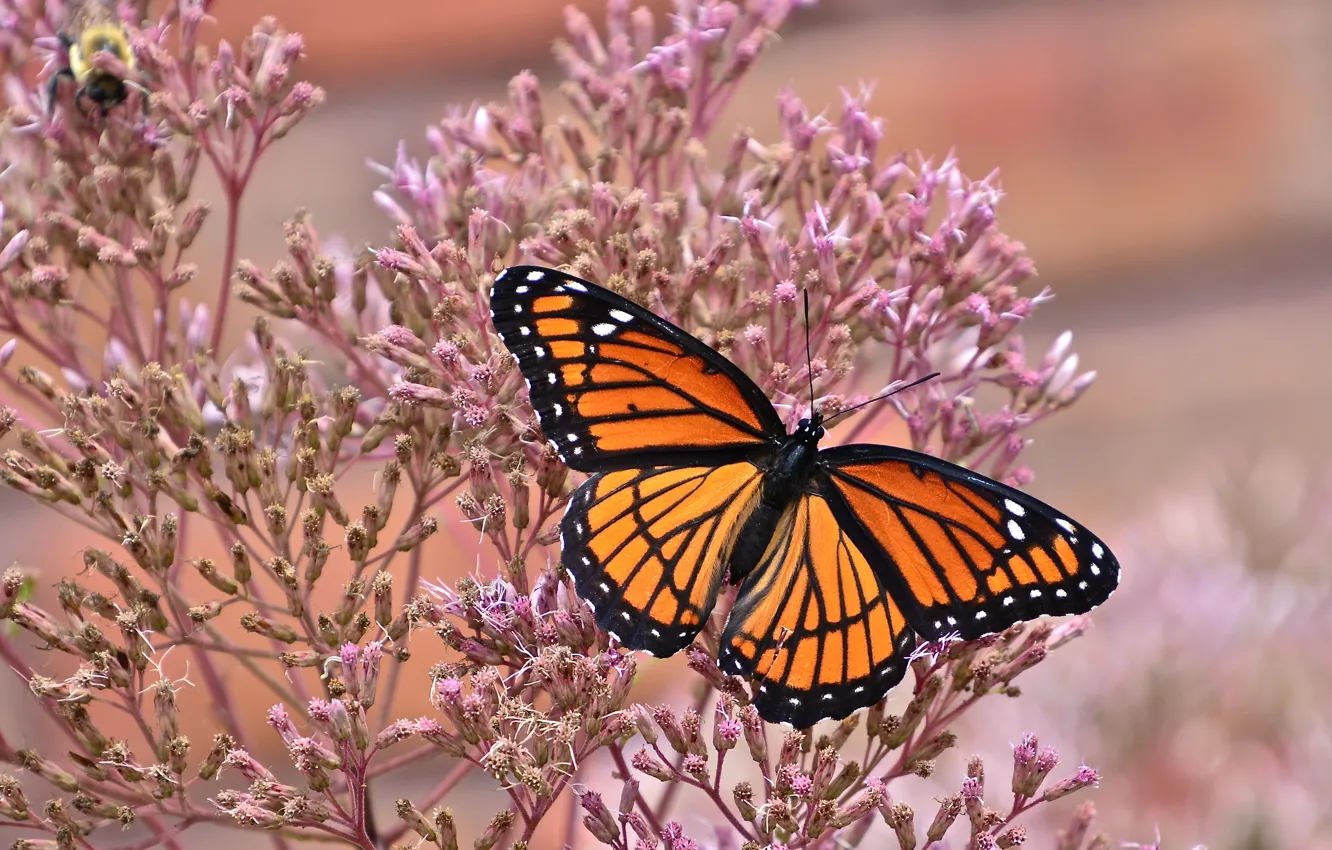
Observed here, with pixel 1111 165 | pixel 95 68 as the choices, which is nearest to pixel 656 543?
pixel 95 68

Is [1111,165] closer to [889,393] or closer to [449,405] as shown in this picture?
[889,393]

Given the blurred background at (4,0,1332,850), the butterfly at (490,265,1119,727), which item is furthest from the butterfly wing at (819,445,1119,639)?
the blurred background at (4,0,1332,850)

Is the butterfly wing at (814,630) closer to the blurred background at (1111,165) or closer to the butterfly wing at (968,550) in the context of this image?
the butterfly wing at (968,550)

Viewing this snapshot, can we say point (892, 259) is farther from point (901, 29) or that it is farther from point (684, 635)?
point (901, 29)

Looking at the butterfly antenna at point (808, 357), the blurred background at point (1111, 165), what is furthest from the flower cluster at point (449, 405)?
the blurred background at point (1111, 165)

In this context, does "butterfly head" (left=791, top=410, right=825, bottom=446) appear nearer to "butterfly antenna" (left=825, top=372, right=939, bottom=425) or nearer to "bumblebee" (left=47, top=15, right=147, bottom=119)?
"butterfly antenna" (left=825, top=372, right=939, bottom=425)

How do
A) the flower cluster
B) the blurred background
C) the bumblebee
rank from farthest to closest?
the blurred background → the bumblebee → the flower cluster

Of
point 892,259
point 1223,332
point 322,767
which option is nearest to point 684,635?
point 322,767
